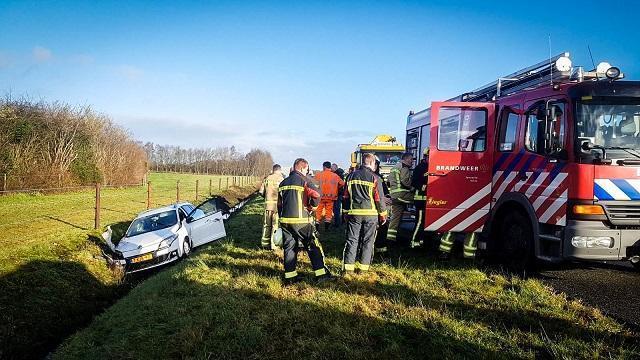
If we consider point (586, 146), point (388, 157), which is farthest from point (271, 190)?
point (388, 157)

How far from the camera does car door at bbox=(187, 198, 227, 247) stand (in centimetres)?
1142

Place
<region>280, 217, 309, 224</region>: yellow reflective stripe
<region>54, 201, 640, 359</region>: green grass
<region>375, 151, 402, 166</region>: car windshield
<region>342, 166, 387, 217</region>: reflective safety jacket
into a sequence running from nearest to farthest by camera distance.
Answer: <region>54, 201, 640, 359</region>: green grass → <region>280, 217, 309, 224</region>: yellow reflective stripe → <region>342, 166, 387, 217</region>: reflective safety jacket → <region>375, 151, 402, 166</region>: car windshield

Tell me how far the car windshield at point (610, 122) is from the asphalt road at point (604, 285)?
1871 mm

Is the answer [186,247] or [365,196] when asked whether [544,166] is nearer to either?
[365,196]

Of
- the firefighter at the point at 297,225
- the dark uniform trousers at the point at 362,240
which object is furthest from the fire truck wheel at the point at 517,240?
the firefighter at the point at 297,225

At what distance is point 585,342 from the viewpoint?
12.1ft

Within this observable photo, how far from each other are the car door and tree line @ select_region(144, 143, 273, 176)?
7508 cm

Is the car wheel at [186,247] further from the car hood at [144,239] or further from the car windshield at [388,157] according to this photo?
the car windshield at [388,157]

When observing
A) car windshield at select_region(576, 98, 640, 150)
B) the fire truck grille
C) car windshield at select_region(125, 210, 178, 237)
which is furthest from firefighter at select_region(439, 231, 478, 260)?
car windshield at select_region(125, 210, 178, 237)

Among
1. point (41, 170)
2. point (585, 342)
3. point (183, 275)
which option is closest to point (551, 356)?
point (585, 342)

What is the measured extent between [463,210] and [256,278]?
3672 mm

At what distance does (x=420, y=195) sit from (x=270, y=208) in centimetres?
350

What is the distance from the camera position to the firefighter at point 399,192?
7730 millimetres

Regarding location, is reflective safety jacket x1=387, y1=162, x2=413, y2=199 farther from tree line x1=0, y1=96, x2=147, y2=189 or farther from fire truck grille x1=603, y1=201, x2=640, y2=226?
tree line x1=0, y1=96, x2=147, y2=189
